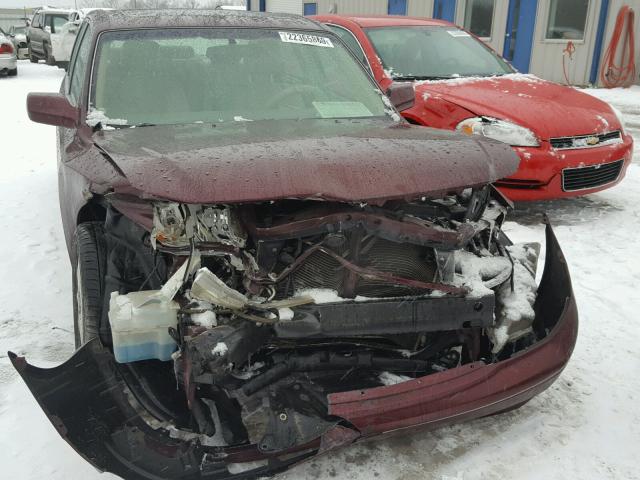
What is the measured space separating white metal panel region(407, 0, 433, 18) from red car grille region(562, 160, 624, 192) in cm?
1101

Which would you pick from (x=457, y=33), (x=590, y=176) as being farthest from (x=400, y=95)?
(x=457, y=33)

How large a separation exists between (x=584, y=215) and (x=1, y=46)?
15.4 m

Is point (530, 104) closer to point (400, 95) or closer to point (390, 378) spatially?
point (400, 95)

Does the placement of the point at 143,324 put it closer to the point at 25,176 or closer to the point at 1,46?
the point at 25,176

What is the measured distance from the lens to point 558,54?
13656 millimetres

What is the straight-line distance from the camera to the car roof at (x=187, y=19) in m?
3.34

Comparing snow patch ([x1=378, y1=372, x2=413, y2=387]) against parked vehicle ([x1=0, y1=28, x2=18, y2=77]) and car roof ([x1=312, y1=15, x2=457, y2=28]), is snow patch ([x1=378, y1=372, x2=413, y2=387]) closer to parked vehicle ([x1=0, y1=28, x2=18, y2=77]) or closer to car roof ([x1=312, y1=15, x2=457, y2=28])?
car roof ([x1=312, y1=15, x2=457, y2=28])

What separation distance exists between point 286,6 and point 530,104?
1663 centimetres

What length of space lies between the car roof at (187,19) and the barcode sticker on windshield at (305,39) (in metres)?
0.08

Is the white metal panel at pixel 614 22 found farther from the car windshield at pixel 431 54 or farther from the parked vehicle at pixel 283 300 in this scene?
the parked vehicle at pixel 283 300

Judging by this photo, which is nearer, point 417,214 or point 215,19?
point 417,214

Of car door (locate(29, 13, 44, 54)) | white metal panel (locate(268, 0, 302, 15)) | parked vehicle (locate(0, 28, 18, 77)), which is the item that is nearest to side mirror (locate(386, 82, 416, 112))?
parked vehicle (locate(0, 28, 18, 77))

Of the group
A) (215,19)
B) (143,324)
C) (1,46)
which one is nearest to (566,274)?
(143,324)

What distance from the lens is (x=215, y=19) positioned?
3480 millimetres
